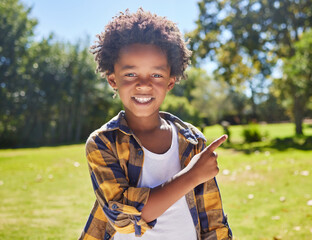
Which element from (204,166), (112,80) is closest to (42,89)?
(112,80)

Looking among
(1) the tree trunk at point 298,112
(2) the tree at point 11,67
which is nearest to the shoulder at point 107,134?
(1) the tree trunk at point 298,112

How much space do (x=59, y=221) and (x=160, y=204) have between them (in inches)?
121

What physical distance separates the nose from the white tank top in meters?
0.33

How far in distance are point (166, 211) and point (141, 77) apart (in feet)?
2.40

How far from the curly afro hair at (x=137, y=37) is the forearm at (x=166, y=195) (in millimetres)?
705

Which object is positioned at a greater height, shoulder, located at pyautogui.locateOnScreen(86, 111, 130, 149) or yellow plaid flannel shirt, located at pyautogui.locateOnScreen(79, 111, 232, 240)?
shoulder, located at pyautogui.locateOnScreen(86, 111, 130, 149)

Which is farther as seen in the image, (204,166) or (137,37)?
(137,37)

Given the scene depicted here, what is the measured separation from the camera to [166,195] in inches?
49.8

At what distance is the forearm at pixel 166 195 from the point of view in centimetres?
127

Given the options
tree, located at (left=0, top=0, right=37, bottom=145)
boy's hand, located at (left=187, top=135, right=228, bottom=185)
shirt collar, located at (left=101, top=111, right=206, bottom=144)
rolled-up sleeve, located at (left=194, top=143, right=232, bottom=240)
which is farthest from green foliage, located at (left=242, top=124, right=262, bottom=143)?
tree, located at (left=0, top=0, right=37, bottom=145)

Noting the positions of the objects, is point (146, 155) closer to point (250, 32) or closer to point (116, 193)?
point (116, 193)

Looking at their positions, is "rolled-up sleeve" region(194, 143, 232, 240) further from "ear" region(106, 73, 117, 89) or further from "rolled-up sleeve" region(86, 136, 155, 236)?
"ear" region(106, 73, 117, 89)

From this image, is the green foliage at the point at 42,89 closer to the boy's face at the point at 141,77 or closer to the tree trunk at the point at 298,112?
the tree trunk at the point at 298,112

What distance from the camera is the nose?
A: 149 centimetres
